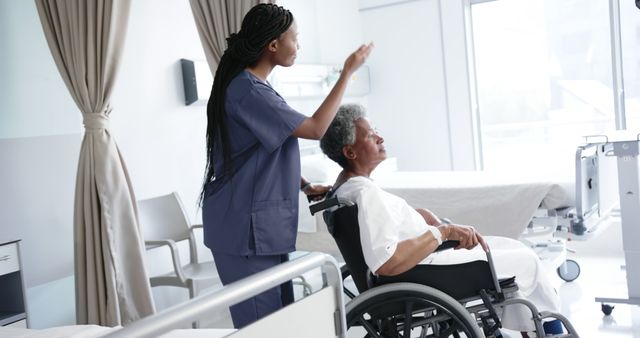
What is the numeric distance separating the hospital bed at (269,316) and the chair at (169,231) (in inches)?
62.3

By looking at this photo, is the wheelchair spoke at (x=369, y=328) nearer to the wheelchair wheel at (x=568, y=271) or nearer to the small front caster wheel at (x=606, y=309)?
the small front caster wheel at (x=606, y=309)

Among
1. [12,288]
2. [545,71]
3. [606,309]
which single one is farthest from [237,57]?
[545,71]

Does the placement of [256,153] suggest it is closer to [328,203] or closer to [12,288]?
[328,203]

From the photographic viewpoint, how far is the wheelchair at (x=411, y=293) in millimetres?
1987

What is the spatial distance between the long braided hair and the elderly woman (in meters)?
0.37

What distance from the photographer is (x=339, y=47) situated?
228 inches

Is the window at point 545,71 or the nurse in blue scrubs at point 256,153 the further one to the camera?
the window at point 545,71

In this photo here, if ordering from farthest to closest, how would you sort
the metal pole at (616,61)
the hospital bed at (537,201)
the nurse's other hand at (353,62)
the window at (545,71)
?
the window at (545,71) < the metal pole at (616,61) < the hospital bed at (537,201) < the nurse's other hand at (353,62)

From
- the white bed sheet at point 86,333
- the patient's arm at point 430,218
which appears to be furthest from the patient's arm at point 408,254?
the white bed sheet at point 86,333

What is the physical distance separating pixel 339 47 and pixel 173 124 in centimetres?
218

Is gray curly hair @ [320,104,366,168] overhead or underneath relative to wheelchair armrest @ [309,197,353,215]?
overhead

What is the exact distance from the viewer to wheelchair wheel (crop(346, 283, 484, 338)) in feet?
6.34

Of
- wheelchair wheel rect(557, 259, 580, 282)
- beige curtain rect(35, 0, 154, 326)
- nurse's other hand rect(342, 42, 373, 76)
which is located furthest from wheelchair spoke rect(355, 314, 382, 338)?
wheelchair wheel rect(557, 259, 580, 282)

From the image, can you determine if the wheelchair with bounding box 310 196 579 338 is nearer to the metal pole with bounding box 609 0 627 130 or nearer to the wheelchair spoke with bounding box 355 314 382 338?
the wheelchair spoke with bounding box 355 314 382 338
